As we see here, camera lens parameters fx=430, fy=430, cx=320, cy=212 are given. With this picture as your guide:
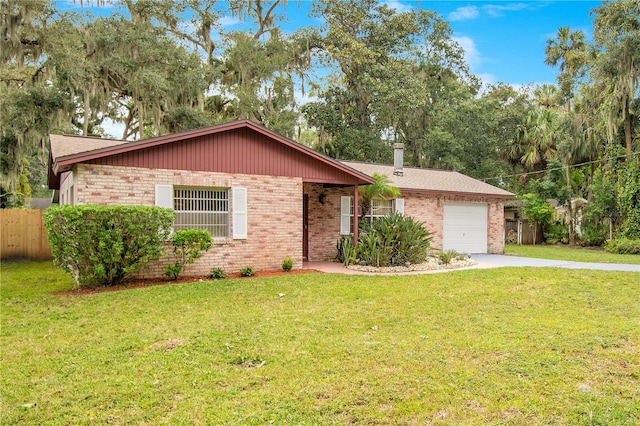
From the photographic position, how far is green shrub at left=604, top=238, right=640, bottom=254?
16.8m

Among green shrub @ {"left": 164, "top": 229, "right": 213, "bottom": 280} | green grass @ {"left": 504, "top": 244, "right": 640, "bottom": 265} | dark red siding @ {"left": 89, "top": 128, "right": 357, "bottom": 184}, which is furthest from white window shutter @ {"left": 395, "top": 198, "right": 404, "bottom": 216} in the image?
green shrub @ {"left": 164, "top": 229, "right": 213, "bottom": 280}

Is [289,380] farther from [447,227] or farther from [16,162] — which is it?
[16,162]

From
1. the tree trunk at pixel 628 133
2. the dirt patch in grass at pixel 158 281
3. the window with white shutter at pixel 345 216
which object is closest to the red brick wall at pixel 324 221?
the window with white shutter at pixel 345 216

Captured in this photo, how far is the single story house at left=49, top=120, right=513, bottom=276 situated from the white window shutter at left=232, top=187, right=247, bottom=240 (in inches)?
0.9

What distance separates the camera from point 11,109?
1516cm

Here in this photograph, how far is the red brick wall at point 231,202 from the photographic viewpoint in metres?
8.71

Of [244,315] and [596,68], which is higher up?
[596,68]

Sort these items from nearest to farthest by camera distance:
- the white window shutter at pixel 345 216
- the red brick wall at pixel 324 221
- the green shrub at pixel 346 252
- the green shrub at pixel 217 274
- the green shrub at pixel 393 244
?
the green shrub at pixel 217 274 < the green shrub at pixel 393 244 < the green shrub at pixel 346 252 < the red brick wall at pixel 324 221 < the white window shutter at pixel 345 216

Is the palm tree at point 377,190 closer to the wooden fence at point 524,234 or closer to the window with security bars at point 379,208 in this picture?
the window with security bars at point 379,208

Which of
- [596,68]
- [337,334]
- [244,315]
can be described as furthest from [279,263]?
[596,68]

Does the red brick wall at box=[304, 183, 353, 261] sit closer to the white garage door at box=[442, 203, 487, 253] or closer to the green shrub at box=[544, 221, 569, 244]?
the white garage door at box=[442, 203, 487, 253]

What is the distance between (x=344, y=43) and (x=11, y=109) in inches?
604

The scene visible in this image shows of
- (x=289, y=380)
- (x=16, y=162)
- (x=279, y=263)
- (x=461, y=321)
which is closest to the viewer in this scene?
(x=289, y=380)

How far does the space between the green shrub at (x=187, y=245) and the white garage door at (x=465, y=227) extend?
389 inches
